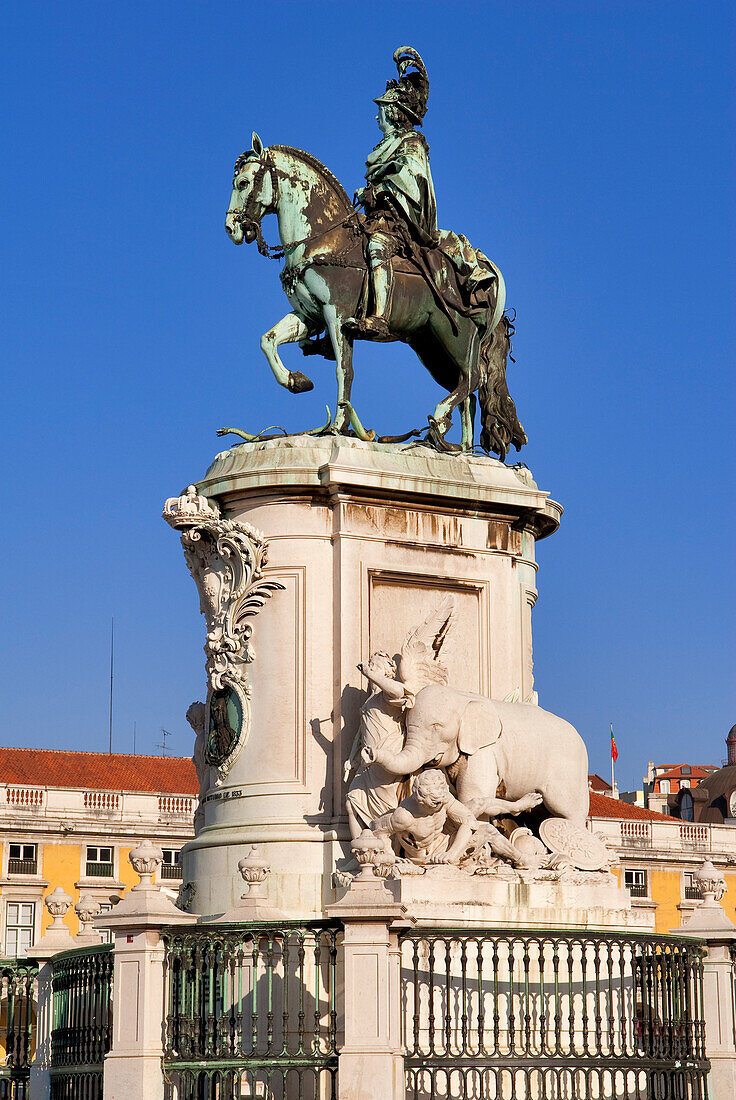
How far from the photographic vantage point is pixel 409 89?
60.3ft

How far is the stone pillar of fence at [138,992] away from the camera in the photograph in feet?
43.9

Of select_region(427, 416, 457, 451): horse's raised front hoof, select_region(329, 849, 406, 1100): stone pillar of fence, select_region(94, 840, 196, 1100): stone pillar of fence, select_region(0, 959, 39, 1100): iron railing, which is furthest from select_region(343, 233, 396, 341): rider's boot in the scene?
select_region(0, 959, 39, 1100): iron railing

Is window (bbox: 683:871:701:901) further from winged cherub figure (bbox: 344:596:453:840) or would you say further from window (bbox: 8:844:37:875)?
winged cherub figure (bbox: 344:596:453:840)

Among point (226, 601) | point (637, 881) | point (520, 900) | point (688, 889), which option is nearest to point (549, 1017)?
point (520, 900)

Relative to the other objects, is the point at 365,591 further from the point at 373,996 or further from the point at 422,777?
the point at 373,996

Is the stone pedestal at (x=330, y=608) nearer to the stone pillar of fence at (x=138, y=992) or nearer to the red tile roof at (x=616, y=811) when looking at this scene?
the stone pillar of fence at (x=138, y=992)

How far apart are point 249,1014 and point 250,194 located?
313 inches

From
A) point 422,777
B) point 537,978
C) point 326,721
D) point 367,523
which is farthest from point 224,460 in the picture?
point 537,978

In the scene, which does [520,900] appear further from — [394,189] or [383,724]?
[394,189]

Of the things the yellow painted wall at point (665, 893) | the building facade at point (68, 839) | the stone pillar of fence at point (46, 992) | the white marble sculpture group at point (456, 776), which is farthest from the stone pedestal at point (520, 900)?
the yellow painted wall at point (665, 893)

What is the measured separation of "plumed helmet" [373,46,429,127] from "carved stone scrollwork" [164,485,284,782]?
182 inches

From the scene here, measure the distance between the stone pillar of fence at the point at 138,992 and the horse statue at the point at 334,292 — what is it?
5.26 metres

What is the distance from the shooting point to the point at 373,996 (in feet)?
41.7

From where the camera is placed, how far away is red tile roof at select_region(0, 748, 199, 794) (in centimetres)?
6331
